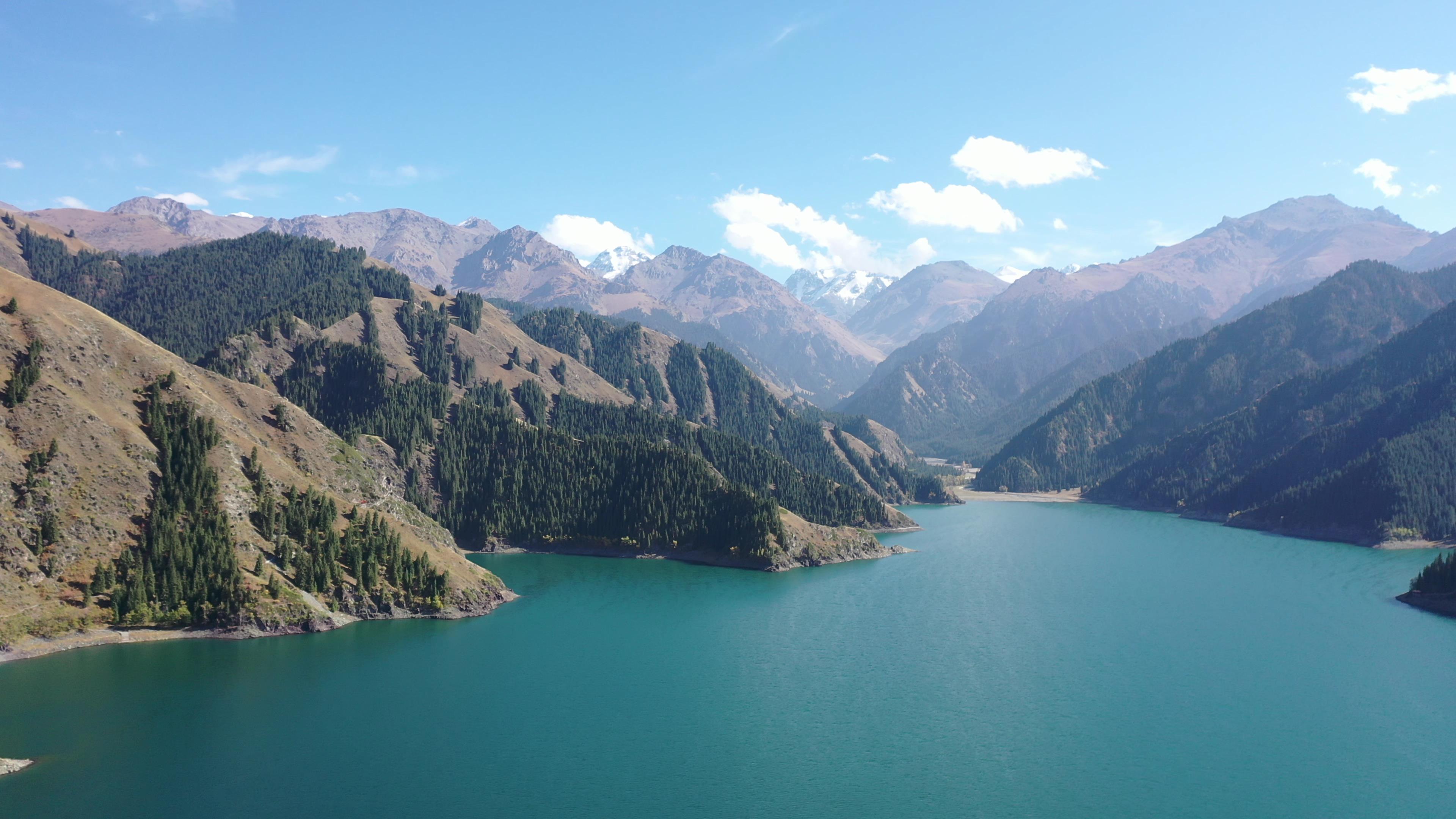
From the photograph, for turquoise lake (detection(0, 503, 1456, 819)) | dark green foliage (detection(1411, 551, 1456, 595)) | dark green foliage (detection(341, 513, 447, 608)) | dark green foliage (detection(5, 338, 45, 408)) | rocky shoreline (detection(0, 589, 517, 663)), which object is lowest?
turquoise lake (detection(0, 503, 1456, 819))

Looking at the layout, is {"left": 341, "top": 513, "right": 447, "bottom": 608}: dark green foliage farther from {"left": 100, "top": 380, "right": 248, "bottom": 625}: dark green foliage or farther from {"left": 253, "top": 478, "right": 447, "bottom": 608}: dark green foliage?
{"left": 100, "top": 380, "right": 248, "bottom": 625}: dark green foliage

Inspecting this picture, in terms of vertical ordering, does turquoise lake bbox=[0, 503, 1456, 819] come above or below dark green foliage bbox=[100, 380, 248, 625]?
below

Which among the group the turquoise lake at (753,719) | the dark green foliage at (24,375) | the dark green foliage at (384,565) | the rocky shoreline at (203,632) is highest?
the dark green foliage at (24,375)

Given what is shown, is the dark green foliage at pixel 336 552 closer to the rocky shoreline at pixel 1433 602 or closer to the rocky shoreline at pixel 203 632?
the rocky shoreline at pixel 203 632

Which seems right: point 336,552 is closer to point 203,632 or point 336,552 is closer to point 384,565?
point 384,565

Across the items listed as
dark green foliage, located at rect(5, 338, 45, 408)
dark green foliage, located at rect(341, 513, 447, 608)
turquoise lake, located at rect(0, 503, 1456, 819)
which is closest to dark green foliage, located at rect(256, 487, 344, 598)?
dark green foliage, located at rect(341, 513, 447, 608)

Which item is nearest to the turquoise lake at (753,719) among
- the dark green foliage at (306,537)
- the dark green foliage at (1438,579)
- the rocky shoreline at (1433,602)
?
the dark green foliage at (306,537)
